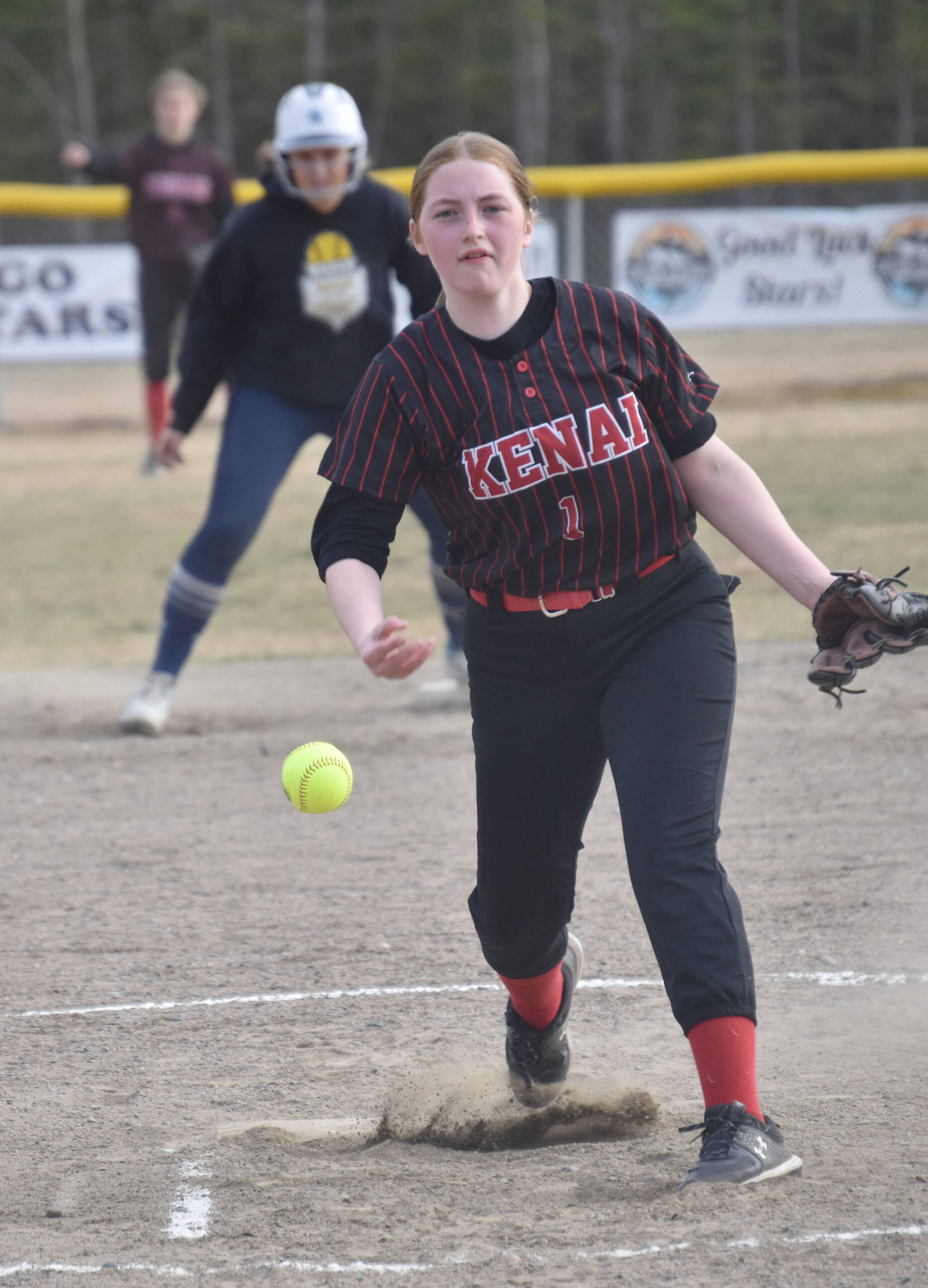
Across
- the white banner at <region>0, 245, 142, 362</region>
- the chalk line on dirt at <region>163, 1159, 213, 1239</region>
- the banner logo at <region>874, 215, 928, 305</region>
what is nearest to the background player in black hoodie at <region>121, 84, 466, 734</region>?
the chalk line on dirt at <region>163, 1159, 213, 1239</region>

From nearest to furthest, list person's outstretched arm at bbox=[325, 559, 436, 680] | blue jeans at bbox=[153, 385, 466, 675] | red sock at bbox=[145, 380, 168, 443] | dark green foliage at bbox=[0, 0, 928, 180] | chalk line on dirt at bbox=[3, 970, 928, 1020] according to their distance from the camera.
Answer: person's outstretched arm at bbox=[325, 559, 436, 680] → chalk line on dirt at bbox=[3, 970, 928, 1020] → blue jeans at bbox=[153, 385, 466, 675] → red sock at bbox=[145, 380, 168, 443] → dark green foliage at bbox=[0, 0, 928, 180]

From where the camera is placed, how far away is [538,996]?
2.96 metres

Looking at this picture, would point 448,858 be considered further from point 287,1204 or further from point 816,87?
point 816,87

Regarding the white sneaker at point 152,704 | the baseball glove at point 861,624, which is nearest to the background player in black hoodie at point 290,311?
the white sneaker at point 152,704

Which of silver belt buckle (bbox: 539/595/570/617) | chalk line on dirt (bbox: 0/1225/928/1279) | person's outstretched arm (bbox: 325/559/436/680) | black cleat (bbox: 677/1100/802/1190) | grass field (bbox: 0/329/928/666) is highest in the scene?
person's outstretched arm (bbox: 325/559/436/680)

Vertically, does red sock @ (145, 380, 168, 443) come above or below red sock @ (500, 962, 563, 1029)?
below

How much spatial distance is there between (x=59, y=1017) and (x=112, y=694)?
10.5 feet

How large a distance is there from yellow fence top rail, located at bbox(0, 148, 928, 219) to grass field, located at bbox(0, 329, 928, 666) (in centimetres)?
184

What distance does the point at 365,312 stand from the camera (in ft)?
18.3

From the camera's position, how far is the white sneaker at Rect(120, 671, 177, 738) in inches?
236

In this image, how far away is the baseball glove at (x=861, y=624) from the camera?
2600mm

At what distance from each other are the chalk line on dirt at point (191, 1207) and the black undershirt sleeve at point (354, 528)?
1079 mm

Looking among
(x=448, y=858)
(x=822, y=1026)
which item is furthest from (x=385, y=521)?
(x=448, y=858)

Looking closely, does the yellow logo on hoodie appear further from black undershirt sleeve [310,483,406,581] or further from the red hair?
black undershirt sleeve [310,483,406,581]
